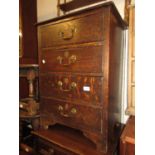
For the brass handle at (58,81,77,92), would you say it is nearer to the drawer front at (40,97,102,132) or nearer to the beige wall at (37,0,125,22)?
the drawer front at (40,97,102,132)

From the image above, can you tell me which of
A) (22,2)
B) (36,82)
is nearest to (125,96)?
(36,82)

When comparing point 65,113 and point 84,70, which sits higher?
point 84,70

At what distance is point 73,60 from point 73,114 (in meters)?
0.36

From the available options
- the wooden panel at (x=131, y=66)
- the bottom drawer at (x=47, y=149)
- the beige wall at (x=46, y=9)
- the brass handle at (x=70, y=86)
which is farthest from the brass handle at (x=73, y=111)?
the beige wall at (x=46, y=9)

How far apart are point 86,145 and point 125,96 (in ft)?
1.75

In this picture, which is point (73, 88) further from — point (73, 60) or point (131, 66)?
point (131, 66)

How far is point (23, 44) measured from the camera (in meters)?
1.78

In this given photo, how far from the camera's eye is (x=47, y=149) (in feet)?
3.88

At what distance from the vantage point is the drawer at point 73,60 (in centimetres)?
93

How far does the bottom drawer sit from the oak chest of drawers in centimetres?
16

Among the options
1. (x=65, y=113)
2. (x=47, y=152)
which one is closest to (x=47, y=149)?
(x=47, y=152)

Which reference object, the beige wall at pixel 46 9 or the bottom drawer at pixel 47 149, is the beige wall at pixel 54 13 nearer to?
the beige wall at pixel 46 9

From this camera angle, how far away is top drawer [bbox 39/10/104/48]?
3.01 ft
